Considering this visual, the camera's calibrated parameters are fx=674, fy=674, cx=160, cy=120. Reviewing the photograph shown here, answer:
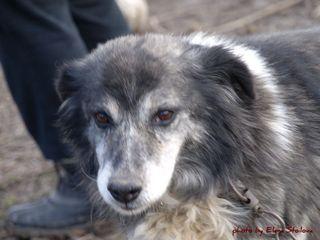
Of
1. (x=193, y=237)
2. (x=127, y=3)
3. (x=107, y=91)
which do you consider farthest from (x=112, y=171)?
(x=127, y=3)

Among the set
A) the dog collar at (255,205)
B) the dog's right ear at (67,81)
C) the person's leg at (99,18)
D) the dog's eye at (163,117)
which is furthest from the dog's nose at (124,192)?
the person's leg at (99,18)

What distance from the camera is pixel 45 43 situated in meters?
3.20

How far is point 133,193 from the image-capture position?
241 cm

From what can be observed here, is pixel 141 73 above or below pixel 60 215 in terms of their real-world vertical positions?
above

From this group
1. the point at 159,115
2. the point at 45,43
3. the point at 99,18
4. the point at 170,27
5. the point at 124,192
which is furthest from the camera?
the point at 170,27

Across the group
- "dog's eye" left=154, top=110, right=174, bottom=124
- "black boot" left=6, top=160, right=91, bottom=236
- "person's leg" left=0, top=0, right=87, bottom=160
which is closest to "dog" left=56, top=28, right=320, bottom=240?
"dog's eye" left=154, top=110, right=174, bottom=124

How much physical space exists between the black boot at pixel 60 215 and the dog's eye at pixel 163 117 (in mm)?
1122

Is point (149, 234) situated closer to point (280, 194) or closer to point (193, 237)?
point (193, 237)

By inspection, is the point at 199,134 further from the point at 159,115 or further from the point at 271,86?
the point at 271,86

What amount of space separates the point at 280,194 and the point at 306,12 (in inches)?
133

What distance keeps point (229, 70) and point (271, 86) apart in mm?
224

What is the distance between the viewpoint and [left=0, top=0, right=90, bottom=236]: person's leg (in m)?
3.15

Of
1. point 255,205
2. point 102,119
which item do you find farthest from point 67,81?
point 255,205

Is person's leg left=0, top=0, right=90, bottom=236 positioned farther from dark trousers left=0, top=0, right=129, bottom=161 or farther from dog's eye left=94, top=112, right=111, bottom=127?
dog's eye left=94, top=112, right=111, bottom=127
